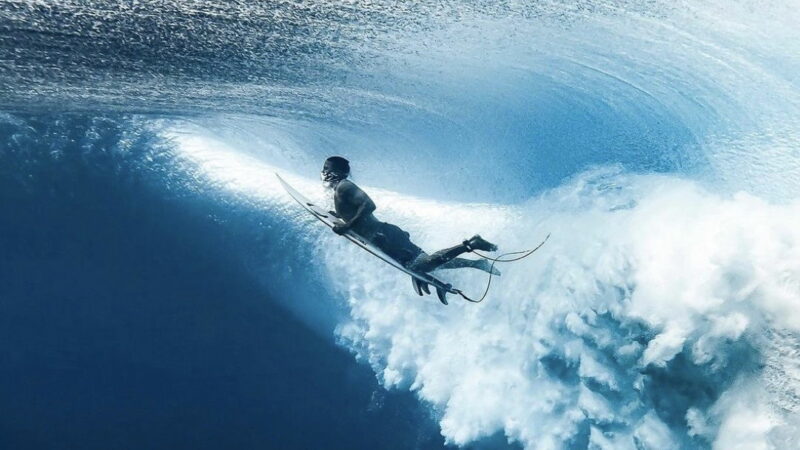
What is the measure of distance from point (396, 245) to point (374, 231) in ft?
1.54

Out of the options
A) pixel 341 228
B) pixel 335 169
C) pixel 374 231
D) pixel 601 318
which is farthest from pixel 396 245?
pixel 601 318

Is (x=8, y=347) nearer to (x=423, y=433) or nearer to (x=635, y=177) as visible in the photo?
(x=423, y=433)

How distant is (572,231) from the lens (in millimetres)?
10398

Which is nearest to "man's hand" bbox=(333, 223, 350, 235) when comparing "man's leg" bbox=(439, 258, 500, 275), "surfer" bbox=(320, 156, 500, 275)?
"surfer" bbox=(320, 156, 500, 275)

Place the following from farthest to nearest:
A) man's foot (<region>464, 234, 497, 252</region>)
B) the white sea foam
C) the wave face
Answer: the wave face, the white sea foam, man's foot (<region>464, 234, 497, 252</region>)

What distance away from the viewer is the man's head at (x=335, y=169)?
25.0ft

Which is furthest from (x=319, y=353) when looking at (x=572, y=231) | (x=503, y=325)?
(x=572, y=231)

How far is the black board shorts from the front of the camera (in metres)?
8.03

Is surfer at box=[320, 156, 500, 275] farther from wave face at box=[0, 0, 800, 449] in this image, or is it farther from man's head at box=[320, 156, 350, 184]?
wave face at box=[0, 0, 800, 449]

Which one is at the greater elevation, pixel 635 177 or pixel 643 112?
pixel 643 112

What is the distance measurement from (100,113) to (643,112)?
15.0 m

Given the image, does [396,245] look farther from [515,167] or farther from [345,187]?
[515,167]

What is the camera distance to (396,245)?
26.8ft

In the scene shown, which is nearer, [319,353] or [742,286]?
[742,286]
